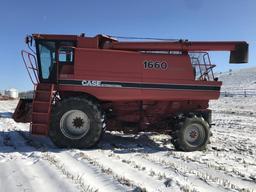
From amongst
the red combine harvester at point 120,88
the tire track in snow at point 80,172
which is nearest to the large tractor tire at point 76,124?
the red combine harvester at point 120,88

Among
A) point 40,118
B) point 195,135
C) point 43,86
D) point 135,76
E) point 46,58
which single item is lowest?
point 195,135

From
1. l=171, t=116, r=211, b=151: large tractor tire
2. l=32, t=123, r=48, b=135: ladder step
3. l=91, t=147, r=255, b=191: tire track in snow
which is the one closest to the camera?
l=91, t=147, r=255, b=191: tire track in snow

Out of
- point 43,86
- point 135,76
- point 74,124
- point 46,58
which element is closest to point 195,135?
point 135,76

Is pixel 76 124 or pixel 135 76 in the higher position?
pixel 135 76

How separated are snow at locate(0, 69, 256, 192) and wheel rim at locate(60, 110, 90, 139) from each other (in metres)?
0.58

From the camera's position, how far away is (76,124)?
10453 mm

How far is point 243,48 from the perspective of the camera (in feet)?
36.5

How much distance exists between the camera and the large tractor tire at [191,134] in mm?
10484

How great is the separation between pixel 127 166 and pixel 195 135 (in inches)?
128

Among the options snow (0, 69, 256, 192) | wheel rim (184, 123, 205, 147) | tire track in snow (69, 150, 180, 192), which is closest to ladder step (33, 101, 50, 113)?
snow (0, 69, 256, 192)

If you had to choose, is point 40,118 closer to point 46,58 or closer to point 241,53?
point 46,58

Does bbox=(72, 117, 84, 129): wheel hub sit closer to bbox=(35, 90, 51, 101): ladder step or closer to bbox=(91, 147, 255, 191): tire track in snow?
bbox=(35, 90, 51, 101): ladder step

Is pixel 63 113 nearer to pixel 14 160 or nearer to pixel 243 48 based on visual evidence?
pixel 14 160

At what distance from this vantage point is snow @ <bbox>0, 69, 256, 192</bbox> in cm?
641
